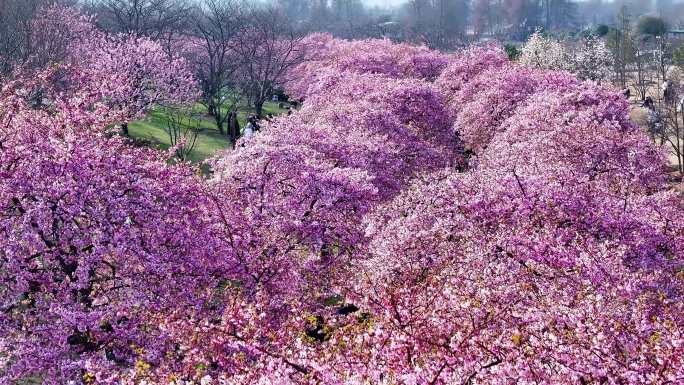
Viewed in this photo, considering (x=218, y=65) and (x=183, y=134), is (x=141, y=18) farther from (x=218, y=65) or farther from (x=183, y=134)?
(x=183, y=134)

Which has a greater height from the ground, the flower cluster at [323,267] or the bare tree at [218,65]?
the bare tree at [218,65]

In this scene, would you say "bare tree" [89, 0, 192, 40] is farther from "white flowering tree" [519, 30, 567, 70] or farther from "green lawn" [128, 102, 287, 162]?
"white flowering tree" [519, 30, 567, 70]

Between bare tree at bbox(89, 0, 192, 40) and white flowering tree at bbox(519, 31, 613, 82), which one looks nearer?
bare tree at bbox(89, 0, 192, 40)

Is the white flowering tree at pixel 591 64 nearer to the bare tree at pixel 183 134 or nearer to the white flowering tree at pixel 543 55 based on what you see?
the white flowering tree at pixel 543 55

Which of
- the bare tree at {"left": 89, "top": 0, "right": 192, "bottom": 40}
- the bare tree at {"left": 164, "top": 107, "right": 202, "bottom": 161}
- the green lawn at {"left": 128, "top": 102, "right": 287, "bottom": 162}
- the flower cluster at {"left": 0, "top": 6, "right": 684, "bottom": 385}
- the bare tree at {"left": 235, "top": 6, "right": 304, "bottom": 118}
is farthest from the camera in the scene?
the bare tree at {"left": 235, "top": 6, "right": 304, "bottom": 118}

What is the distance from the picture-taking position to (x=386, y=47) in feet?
192

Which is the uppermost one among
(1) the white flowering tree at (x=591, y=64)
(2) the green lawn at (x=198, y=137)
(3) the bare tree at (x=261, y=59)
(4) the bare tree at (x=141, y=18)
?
(4) the bare tree at (x=141, y=18)

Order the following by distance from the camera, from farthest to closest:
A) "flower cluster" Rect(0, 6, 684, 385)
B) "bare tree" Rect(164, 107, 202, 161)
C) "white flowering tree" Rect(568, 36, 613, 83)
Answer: "white flowering tree" Rect(568, 36, 613, 83)
"bare tree" Rect(164, 107, 202, 161)
"flower cluster" Rect(0, 6, 684, 385)

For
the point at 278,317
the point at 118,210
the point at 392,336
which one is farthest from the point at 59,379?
the point at 392,336

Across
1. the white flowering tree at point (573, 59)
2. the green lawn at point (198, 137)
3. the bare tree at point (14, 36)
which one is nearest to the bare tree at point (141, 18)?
the green lawn at point (198, 137)

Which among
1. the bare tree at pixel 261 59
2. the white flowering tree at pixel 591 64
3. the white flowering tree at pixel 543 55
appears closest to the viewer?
the bare tree at pixel 261 59

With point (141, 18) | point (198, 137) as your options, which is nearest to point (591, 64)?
point (198, 137)

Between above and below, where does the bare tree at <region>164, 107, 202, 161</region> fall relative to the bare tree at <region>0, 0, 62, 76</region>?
below

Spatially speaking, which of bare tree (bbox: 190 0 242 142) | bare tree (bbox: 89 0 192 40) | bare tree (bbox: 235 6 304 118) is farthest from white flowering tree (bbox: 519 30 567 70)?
bare tree (bbox: 89 0 192 40)
